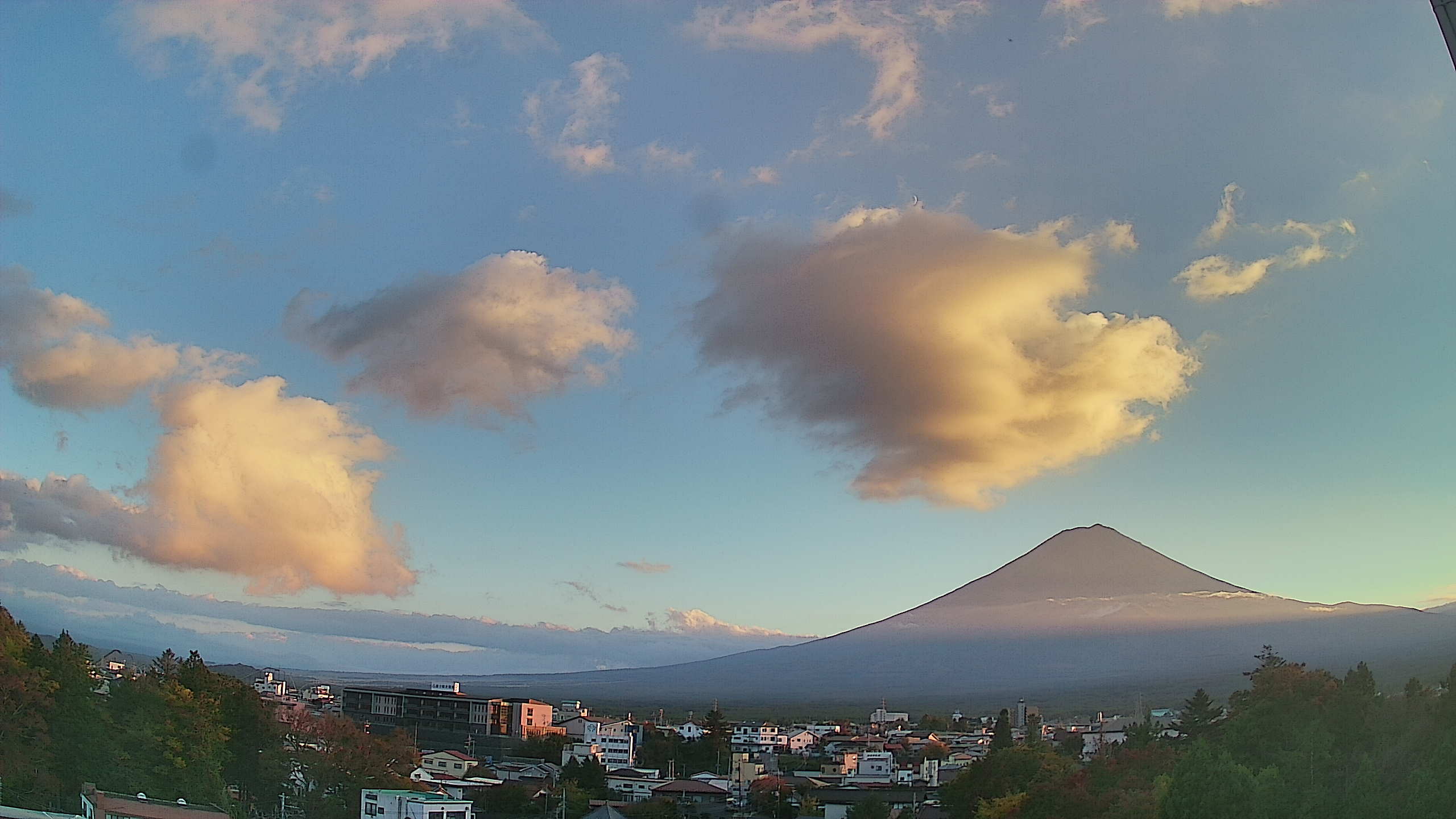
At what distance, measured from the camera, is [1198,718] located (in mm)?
24969

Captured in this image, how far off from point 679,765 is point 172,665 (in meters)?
16.4

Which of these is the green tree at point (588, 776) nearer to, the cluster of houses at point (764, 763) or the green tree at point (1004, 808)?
Result: the cluster of houses at point (764, 763)

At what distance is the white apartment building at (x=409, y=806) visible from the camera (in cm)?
1856

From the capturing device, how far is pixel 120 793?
18766 mm

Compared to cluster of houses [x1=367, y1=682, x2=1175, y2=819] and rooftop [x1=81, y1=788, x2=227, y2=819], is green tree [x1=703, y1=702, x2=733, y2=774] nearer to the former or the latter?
cluster of houses [x1=367, y1=682, x2=1175, y2=819]

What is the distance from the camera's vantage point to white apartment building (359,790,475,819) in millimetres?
18562

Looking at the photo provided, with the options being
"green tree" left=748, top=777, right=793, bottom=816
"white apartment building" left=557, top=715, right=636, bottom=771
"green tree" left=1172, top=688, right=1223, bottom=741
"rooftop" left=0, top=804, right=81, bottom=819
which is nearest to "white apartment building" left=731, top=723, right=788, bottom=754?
"white apartment building" left=557, top=715, right=636, bottom=771

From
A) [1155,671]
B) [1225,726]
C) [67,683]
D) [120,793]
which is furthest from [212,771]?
[1155,671]

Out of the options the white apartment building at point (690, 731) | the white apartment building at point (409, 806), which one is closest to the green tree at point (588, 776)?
the white apartment building at point (409, 806)

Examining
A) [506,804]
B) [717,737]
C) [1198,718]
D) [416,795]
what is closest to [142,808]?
[416,795]

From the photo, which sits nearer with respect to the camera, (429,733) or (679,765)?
(679,765)

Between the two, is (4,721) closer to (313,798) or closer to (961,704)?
(313,798)

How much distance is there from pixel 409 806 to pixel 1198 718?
52.2 ft

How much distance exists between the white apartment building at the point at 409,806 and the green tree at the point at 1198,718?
12455 millimetres
